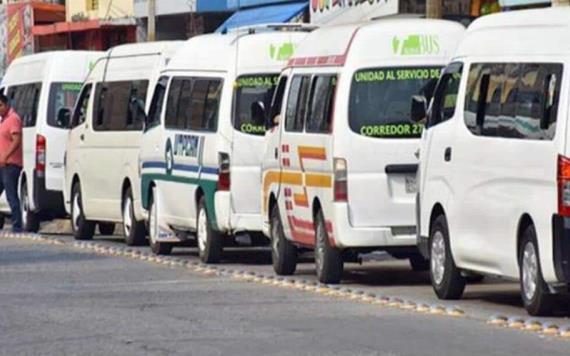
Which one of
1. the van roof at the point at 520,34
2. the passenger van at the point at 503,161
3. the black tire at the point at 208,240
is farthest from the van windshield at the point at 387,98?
the black tire at the point at 208,240

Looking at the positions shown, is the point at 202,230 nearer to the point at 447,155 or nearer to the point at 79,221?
the point at 79,221

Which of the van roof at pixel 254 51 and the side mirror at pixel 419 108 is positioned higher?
the van roof at pixel 254 51

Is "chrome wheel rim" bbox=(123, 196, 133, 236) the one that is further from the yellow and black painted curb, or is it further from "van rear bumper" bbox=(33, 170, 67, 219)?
"van rear bumper" bbox=(33, 170, 67, 219)

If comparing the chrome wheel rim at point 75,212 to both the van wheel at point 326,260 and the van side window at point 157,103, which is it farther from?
the van wheel at point 326,260

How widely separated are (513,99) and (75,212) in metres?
13.0

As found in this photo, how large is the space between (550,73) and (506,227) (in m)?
1.34

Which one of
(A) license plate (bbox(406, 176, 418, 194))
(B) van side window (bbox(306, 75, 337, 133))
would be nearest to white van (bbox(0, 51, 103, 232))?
(B) van side window (bbox(306, 75, 337, 133))

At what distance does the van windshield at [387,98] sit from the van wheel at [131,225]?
748cm

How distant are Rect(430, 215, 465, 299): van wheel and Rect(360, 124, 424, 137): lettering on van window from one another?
1.41 m

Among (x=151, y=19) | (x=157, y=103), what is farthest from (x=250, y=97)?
(x=151, y=19)

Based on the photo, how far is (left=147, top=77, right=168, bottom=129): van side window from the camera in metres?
23.7

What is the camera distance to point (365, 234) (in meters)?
18.0

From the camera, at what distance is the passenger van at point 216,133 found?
839 inches

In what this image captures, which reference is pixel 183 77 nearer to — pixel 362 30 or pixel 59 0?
pixel 362 30
